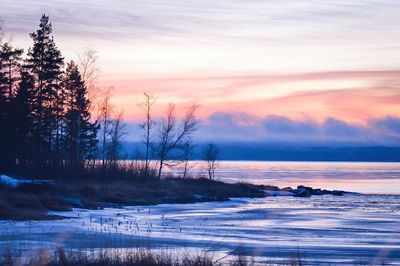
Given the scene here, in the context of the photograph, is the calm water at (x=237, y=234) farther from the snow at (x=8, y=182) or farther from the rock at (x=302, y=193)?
the rock at (x=302, y=193)

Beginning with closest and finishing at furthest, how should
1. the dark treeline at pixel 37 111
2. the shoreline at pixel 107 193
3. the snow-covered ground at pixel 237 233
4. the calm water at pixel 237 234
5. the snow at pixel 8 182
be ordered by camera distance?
the calm water at pixel 237 234 < the snow-covered ground at pixel 237 233 < the shoreline at pixel 107 193 < the snow at pixel 8 182 < the dark treeline at pixel 37 111

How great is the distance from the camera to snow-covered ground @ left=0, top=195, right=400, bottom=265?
22016mm

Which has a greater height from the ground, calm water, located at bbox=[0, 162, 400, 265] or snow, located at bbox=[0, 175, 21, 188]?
snow, located at bbox=[0, 175, 21, 188]

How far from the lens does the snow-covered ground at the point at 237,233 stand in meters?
22.0

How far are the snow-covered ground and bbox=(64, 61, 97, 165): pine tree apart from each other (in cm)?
3321

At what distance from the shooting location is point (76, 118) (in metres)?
80.8

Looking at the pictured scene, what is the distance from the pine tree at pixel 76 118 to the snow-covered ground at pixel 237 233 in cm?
3321

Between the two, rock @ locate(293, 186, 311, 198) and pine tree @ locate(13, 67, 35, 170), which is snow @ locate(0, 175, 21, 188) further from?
rock @ locate(293, 186, 311, 198)

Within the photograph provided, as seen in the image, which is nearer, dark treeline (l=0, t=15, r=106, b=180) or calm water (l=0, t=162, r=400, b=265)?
calm water (l=0, t=162, r=400, b=265)

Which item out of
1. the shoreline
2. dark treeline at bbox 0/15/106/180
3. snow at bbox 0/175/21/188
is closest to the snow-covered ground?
the shoreline

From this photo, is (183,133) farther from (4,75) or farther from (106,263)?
(106,263)

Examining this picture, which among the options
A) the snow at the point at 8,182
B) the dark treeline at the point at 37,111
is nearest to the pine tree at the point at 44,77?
the dark treeline at the point at 37,111

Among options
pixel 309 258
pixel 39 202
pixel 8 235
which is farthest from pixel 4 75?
pixel 309 258

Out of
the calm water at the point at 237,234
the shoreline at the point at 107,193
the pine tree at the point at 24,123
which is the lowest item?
the calm water at the point at 237,234
